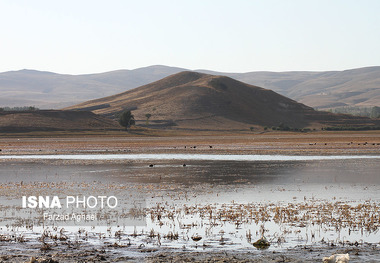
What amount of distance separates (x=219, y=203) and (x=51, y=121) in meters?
138

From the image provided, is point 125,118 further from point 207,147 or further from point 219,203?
point 219,203

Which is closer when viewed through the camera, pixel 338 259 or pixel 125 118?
pixel 338 259

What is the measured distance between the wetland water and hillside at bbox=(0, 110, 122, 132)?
103 meters

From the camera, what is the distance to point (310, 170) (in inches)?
1698

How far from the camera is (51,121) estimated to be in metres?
157

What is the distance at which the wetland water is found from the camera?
17781mm

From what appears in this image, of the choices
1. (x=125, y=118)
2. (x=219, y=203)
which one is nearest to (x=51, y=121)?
(x=125, y=118)

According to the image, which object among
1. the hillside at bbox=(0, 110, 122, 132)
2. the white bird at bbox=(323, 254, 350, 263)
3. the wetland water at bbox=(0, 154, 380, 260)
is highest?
the hillside at bbox=(0, 110, 122, 132)

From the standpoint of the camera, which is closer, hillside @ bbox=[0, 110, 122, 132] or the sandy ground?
the sandy ground

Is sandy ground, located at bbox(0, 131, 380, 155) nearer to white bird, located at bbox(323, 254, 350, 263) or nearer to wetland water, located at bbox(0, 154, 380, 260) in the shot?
wetland water, located at bbox(0, 154, 380, 260)

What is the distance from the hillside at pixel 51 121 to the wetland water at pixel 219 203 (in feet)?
338

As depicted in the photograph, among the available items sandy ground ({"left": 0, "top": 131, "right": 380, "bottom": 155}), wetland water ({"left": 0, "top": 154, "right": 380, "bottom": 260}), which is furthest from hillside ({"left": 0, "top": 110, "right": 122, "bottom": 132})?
wetland water ({"left": 0, "top": 154, "right": 380, "bottom": 260})

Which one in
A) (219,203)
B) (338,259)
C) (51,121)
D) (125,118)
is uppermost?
(125,118)

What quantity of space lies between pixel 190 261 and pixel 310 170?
30.0 metres
